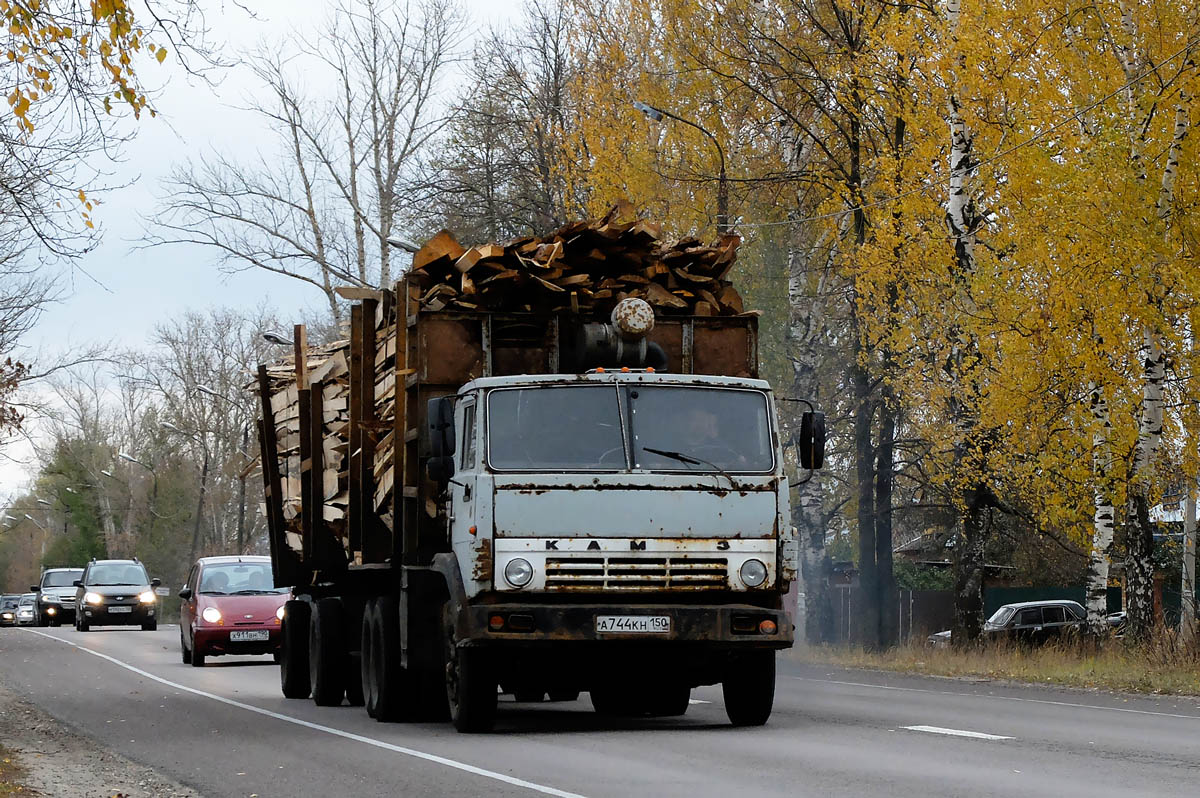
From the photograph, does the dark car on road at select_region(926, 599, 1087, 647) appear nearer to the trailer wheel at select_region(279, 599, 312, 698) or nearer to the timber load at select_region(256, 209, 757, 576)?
the trailer wheel at select_region(279, 599, 312, 698)

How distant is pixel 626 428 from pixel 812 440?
1452mm

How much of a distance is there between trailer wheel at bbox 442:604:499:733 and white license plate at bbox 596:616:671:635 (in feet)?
3.44

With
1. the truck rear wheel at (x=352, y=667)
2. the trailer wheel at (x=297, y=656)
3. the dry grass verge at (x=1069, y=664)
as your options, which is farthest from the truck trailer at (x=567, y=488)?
the dry grass verge at (x=1069, y=664)

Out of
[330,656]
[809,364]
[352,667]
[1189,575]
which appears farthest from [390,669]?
[1189,575]

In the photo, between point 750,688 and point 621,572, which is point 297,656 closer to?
point 750,688

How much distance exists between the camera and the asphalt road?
10547mm

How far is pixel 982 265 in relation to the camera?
85.5 ft

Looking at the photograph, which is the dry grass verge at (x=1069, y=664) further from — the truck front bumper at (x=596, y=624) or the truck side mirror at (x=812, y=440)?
the truck front bumper at (x=596, y=624)

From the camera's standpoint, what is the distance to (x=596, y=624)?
13172 mm

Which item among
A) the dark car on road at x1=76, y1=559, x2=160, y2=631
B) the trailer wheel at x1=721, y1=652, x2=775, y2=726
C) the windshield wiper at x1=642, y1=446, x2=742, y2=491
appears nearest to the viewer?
the windshield wiper at x1=642, y1=446, x2=742, y2=491

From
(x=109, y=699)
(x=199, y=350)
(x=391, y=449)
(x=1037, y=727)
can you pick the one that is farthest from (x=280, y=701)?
(x=199, y=350)

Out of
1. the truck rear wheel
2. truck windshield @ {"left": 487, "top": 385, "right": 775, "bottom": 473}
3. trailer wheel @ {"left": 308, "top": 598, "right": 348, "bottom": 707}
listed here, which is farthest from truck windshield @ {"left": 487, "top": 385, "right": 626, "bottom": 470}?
trailer wheel @ {"left": 308, "top": 598, "right": 348, "bottom": 707}

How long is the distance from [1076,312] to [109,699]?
13466 millimetres

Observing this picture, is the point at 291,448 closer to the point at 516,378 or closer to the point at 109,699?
the point at 109,699
